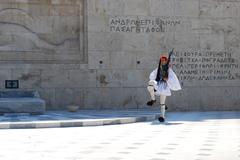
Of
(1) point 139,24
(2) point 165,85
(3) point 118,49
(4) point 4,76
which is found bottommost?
(2) point 165,85

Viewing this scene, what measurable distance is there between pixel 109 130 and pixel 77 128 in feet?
3.31

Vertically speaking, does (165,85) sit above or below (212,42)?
below

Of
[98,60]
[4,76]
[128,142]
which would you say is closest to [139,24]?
[98,60]

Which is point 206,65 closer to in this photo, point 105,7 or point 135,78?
point 135,78

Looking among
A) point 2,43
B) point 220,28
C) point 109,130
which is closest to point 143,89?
point 220,28

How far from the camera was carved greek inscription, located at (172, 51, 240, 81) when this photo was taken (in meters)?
18.6

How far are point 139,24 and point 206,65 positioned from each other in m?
2.98

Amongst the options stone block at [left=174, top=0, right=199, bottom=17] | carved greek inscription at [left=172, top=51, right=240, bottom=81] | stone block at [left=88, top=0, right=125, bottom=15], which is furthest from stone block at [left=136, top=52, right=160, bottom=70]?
stone block at [left=174, top=0, right=199, bottom=17]

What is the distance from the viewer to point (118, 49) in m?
18.1

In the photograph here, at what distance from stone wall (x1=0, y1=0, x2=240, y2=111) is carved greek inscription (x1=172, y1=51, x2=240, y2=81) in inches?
1.5

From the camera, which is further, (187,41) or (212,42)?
(212,42)

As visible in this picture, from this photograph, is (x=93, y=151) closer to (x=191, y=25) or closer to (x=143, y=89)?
(x=143, y=89)

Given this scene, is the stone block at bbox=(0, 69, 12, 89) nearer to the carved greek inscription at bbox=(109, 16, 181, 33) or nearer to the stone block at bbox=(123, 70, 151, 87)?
the carved greek inscription at bbox=(109, 16, 181, 33)

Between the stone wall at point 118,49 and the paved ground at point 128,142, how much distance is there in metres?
4.72
